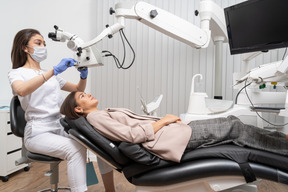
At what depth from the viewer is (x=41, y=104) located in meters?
1.43

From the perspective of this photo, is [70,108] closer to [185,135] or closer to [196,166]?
[185,135]

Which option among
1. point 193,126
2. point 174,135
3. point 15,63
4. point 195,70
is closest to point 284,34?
point 193,126

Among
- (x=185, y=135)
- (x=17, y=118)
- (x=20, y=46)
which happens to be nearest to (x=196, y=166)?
(x=185, y=135)

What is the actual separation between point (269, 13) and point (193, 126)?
0.81m

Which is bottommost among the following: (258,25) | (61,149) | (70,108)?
(61,149)

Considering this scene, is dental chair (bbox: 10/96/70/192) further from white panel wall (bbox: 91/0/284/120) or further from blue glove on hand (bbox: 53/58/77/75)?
white panel wall (bbox: 91/0/284/120)

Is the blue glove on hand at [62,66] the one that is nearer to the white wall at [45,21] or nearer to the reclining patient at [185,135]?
the reclining patient at [185,135]

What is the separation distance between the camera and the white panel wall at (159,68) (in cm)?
230

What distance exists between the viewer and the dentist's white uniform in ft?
3.93

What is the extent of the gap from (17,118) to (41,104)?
170mm

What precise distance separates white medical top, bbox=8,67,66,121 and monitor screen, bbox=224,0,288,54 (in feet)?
4.45

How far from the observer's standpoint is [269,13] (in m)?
1.21

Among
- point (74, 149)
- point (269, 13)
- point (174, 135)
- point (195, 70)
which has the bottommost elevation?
point (74, 149)

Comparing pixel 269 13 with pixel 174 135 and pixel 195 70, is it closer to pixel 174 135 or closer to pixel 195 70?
pixel 174 135
